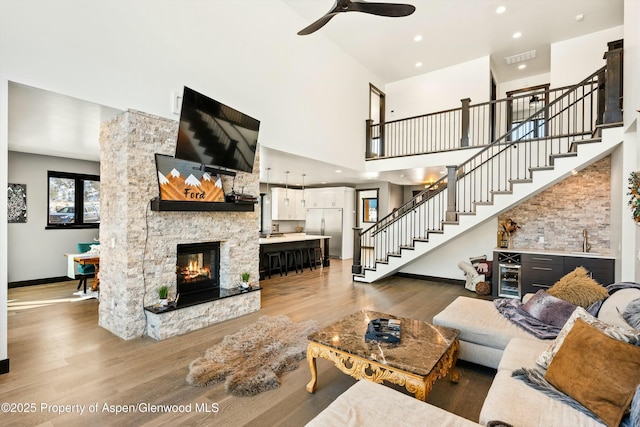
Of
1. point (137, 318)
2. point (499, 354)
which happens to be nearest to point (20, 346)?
point (137, 318)

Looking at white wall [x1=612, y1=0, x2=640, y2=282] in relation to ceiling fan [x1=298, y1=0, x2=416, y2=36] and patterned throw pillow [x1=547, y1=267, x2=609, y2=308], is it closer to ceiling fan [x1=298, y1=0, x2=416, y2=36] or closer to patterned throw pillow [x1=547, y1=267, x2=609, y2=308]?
patterned throw pillow [x1=547, y1=267, x2=609, y2=308]

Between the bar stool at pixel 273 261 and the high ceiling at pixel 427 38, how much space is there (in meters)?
2.09

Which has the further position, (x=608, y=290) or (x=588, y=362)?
→ (x=608, y=290)

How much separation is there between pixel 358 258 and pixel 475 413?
4.79m

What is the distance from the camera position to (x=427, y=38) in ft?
21.0

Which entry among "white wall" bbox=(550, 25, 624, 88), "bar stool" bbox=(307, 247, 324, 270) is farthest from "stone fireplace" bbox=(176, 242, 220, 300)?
"white wall" bbox=(550, 25, 624, 88)

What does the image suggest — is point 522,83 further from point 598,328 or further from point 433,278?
point 598,328

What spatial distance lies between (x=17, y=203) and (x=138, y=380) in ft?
19.1

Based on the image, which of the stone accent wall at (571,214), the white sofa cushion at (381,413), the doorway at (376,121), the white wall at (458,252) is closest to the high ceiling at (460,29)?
the doorway at (376,121)

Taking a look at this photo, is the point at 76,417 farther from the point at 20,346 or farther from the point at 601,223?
the point at 601,223

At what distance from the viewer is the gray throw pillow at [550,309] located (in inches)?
110

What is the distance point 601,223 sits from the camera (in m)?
5.32

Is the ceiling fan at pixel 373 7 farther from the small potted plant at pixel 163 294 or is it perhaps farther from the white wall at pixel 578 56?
the white wall at pixel 578 56

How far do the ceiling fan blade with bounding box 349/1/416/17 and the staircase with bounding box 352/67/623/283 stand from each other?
3220mm
